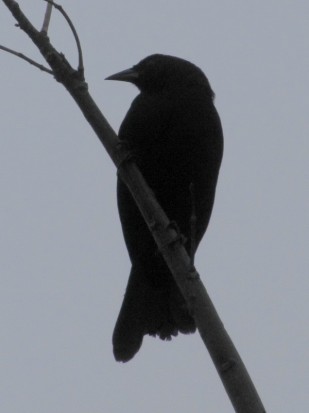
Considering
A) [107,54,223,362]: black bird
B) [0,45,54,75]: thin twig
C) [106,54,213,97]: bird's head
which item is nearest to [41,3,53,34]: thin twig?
[0,45,54,75]: thin twig

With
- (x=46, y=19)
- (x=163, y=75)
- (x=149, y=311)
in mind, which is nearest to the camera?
(x=46, y=19)

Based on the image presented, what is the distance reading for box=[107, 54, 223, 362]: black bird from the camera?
421 cm

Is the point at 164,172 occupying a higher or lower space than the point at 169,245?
higher

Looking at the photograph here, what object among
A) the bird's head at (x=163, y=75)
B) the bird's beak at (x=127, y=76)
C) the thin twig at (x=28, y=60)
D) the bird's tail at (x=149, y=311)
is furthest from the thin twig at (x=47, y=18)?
the bird's tail at (x=149, y=311)

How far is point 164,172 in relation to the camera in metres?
4.22

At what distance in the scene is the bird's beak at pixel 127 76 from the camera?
4859 mm

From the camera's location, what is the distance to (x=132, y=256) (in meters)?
4.66

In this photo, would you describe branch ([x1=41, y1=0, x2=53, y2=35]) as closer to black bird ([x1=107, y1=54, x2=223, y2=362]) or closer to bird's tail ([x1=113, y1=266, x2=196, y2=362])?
black bird ([x1=107, y1=54, x2=223, y2=362])

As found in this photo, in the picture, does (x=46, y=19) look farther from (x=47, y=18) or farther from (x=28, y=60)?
(x=28, y=60)

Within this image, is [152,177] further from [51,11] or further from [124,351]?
[51,11]

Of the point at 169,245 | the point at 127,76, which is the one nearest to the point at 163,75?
the point at 127,76

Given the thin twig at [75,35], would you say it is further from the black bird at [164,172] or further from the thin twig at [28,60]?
the black bird at [164,172]

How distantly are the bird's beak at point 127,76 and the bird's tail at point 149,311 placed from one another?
1.05 meters

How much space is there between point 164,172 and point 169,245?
1.42 meters
